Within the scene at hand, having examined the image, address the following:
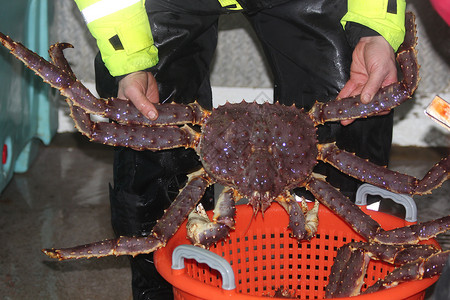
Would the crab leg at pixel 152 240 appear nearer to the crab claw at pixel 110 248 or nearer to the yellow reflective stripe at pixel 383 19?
the crab claw at pixel 110 248

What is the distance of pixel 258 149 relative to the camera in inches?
64.0

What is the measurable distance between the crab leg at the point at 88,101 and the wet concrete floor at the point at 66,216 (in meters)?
0.74

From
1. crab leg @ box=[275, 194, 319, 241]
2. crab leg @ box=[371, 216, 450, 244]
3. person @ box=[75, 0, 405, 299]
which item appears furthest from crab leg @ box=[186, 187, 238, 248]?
crab leg @ box=[371, 216, 450, 244]

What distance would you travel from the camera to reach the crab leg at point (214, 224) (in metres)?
1.61

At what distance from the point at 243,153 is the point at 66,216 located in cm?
121

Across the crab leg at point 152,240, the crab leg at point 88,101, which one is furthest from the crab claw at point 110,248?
the crab leg at point 88,101

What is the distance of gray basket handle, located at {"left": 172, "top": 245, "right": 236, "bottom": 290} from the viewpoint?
1.30 meters

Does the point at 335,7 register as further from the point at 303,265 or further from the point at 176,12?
the point at 303,265

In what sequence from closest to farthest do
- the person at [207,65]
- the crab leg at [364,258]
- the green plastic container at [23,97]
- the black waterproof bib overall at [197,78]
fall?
the crab leg at [364,258] < the person at [207,65] < the black waterproof bib overall at [197,78] < the green plastic container at [23,97]

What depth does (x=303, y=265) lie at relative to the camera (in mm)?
1858

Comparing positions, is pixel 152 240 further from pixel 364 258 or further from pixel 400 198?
pixel 400 198

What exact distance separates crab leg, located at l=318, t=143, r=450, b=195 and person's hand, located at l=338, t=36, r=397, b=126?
0.14m

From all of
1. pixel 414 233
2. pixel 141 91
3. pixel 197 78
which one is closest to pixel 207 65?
pixel 197 78

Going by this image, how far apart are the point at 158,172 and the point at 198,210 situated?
0.21 metres
